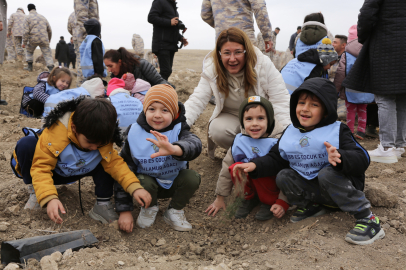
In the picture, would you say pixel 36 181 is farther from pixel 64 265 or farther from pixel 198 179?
pixel 198 179

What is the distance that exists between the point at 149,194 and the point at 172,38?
352 centimetres

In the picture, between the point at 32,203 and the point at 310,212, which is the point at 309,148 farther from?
the point at 32,203

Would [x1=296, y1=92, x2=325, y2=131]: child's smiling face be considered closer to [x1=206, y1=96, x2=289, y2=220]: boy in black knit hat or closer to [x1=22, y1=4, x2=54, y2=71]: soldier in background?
[x1=206, y1=96, x2=289, y2=220]: boy in black knit hat

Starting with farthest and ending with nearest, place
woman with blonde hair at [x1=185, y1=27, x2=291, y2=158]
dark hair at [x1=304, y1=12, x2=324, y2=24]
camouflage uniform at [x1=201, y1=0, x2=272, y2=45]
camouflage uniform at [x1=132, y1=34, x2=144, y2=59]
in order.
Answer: camouflage uniform at [x1=132, y1=34, x2=144, y2=59]
dark hair at [x1=304, y1=12, x2=324, y2=24]
camouflage uniform at [x1=201, y1=0, x2=272, y2=45]
woman with blonde hair at [x1=185, y1=27, x2=291, y2=158]

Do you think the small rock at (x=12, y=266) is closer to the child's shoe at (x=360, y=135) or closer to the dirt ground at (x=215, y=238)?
the dirt ground at (x=215, y=238)

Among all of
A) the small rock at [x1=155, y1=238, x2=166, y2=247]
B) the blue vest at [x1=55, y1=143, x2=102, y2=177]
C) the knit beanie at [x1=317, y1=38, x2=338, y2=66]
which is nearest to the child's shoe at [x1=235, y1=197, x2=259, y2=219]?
the small rock at [x1=155, y1=238, x2=166, y2=247]

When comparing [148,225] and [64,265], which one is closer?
[64,265]

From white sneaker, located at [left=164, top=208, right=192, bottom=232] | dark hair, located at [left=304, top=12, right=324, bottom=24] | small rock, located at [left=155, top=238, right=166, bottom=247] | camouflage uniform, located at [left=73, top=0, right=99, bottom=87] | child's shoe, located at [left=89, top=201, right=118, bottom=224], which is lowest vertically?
small rock, located at [left=155, top=238, right=166, bottom=247]

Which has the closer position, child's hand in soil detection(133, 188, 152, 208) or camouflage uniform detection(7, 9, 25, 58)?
child's hand in soil detection(133, 188, 152, 208)

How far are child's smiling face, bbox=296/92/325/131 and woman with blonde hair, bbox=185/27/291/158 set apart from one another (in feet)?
2.09

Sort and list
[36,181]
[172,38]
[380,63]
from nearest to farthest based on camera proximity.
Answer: [36,181] → [380,63] → [172,38]

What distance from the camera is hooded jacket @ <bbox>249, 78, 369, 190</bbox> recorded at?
6.58ft

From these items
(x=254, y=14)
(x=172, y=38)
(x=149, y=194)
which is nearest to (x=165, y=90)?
(x=149, y=194)

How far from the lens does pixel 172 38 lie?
5270 millimetres
